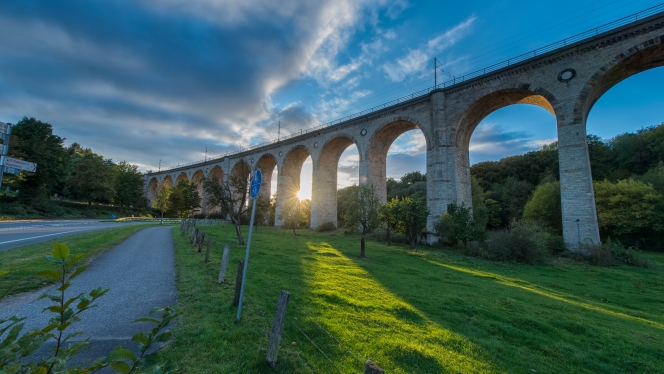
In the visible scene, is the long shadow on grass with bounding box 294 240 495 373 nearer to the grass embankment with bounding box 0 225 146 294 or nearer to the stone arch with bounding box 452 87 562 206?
the grass embankment with bounding box 0 225 146 294

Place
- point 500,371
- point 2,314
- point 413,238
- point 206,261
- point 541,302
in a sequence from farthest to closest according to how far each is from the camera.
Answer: point 413,238 < point 206,261 < point 541,302 < point 2,314 < point 500,371

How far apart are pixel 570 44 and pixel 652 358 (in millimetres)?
20854

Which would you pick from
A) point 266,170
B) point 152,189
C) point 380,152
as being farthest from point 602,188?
point 152,189

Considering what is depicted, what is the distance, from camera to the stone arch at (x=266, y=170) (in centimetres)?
4506

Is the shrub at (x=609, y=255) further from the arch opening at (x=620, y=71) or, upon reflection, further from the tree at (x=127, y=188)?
the tree at (x=127, y=188)

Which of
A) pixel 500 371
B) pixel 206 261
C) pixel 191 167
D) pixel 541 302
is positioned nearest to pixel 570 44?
pixel 541 302

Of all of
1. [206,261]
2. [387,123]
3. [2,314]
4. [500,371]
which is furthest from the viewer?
[387,123]

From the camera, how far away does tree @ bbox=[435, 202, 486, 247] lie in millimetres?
19836

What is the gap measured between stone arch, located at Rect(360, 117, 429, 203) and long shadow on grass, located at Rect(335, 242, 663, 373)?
20.3m

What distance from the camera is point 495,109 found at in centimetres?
2441

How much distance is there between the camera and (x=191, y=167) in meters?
61.3

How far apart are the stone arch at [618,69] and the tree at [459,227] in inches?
357

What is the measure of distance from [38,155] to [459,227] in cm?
4628

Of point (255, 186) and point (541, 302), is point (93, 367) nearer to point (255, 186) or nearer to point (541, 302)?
point (255, 186)
